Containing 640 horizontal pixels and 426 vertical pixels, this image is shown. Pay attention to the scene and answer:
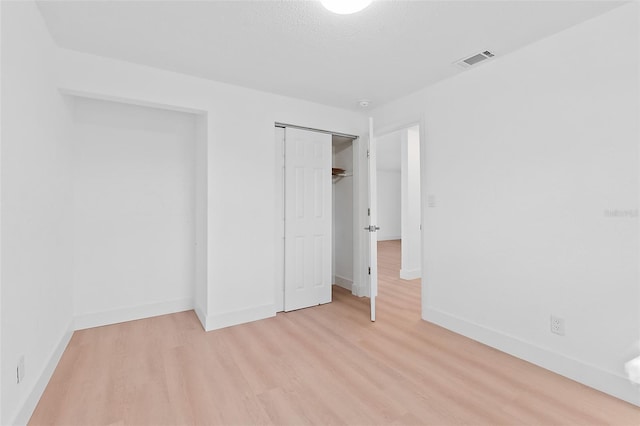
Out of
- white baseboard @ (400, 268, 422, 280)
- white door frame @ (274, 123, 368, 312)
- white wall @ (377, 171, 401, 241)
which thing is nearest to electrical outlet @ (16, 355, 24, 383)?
white door frame @ (274, 123, 368, 312)

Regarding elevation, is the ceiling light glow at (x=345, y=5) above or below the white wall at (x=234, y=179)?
above

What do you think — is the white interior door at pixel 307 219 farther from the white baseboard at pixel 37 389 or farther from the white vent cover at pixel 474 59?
the white baseboard at pixel 37 389

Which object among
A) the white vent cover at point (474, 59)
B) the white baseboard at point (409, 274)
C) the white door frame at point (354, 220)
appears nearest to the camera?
the white vent cover at point (474, 59)

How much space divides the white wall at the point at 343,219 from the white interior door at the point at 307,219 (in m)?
0.57

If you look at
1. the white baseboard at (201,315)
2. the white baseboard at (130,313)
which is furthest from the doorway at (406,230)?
the white baseboard at (130,313)

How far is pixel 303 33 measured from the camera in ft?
7.33

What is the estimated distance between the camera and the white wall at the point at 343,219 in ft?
14.5

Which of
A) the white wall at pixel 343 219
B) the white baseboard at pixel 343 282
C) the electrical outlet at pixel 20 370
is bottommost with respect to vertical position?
the white baseboard at pixel 343 282

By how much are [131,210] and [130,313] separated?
3.62ft

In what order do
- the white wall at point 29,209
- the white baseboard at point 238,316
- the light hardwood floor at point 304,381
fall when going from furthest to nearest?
the white baseboard at point 238,316
the light hardwood floor at point 304,381
the white wall at point 29,209

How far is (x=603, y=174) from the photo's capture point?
2035 mm

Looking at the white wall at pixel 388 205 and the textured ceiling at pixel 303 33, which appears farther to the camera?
the white wall at pixel 388 205

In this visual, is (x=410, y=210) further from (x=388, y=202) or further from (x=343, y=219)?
(x=388, y=202)

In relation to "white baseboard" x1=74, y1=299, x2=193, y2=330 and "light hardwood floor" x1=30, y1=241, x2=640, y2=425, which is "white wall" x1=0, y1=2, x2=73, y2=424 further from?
"white baseboard" x1=74, y1=299, x2=193, y2=330
